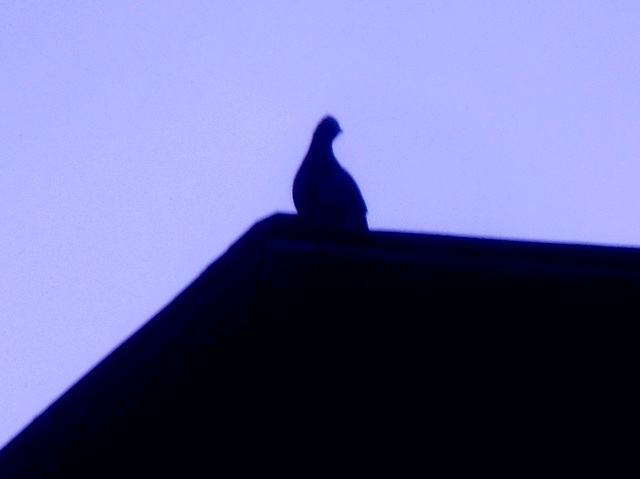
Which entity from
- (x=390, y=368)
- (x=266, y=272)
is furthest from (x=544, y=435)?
(x=266, y=272)

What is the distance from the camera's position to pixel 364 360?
100 inches

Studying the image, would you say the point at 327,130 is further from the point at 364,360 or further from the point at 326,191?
the point at 364,360

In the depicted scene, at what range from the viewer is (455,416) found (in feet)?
8.54

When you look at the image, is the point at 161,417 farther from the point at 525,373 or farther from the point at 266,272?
the point at 525,373

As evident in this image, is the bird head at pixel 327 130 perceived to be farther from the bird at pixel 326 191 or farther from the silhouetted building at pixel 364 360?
the silhouetted building at pixel 364 360

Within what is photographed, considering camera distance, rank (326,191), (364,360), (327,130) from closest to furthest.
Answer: (364,360) → (326,191) → (327,130)

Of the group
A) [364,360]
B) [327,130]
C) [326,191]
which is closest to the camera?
[364,360]

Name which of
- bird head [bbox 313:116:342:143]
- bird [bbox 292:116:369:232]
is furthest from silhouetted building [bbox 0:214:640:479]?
bird head [bbox 313:116:342:143]

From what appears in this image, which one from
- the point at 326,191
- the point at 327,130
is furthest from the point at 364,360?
the point at 327,130

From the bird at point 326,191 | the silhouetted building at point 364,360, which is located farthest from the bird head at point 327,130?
the silhouetted building at point 364,360

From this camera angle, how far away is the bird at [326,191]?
233 inches

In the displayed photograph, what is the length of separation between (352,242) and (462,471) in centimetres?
70

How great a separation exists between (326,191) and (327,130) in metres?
0.74

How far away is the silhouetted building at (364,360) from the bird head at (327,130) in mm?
3935
